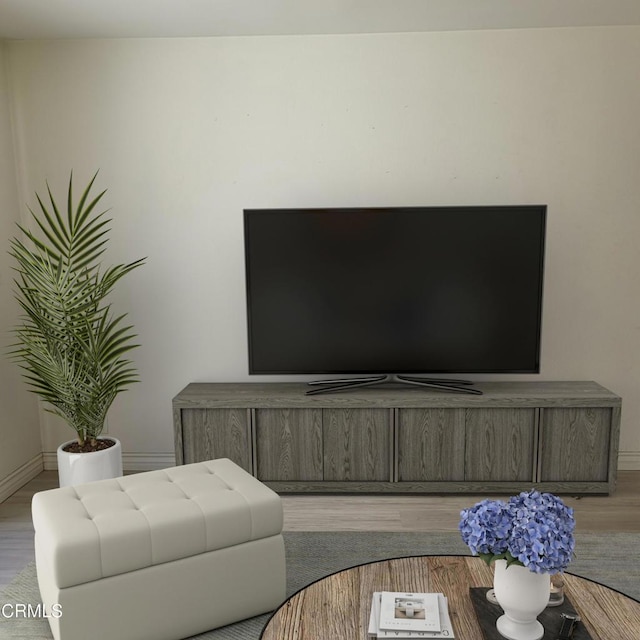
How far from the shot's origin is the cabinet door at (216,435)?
3.60 m

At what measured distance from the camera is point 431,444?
3566mm

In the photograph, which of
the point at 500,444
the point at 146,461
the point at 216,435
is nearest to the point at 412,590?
the point at 500,444

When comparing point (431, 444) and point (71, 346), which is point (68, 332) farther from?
Answer: point (431, 444)

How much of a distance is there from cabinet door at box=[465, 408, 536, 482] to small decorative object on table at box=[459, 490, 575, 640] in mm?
1824

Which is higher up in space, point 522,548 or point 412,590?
point 522,548

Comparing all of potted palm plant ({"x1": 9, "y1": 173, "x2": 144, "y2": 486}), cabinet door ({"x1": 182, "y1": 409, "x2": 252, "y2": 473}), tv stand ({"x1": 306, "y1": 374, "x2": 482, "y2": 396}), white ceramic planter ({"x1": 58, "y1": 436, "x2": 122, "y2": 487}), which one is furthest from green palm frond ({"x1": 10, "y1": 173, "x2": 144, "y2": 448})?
tv stand ({"x1": 306, "y1": 374, "x2": 482, "y2": 396})

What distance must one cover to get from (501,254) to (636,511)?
1.48 m

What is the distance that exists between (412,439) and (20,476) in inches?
87.7

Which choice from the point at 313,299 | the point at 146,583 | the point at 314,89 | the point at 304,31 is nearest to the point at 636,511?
the point at 313,299

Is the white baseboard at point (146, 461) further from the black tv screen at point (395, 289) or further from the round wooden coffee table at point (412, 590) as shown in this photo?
the round wooden coffee table at point (412, 590)

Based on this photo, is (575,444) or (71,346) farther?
(575,444)

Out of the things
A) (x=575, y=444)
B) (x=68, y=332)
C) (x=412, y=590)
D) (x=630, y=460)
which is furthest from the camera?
(x=630, y=460)

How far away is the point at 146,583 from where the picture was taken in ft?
7.25

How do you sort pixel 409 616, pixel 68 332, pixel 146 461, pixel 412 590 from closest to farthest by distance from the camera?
1. pixel 409 616
2. pixel 412 590
3. pixel 68 332
4. pixel 146 461
